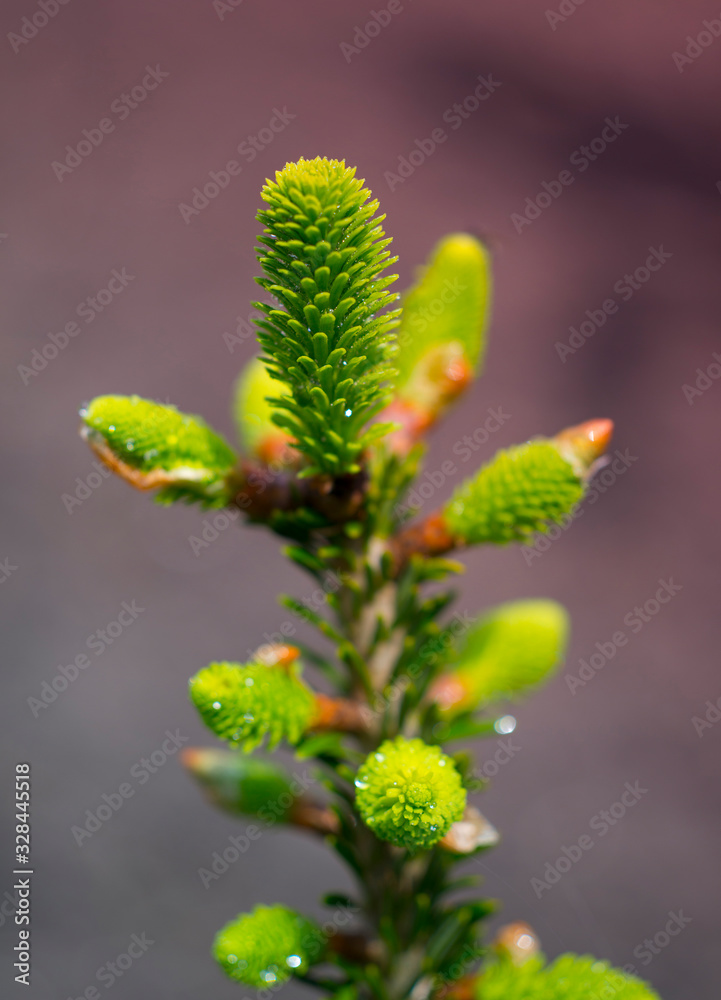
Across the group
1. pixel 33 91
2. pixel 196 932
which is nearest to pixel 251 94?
pixel 33 91

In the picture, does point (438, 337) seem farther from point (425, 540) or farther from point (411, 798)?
point (411, 798)

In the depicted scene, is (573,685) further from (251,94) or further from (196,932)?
(251,94)

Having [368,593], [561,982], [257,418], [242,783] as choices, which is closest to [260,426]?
[257,418]

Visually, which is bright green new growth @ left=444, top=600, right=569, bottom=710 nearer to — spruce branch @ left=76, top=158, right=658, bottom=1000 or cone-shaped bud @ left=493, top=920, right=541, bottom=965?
spruce branch @ left=76, top=158, right=658, bottom=1000

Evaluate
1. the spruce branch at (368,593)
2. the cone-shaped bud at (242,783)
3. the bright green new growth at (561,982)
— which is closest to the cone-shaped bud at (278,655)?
the spruce branch at (368,593)

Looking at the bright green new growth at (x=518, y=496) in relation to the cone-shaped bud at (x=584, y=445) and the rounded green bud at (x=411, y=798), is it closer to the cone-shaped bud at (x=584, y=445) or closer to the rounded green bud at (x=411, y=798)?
the cone-shaped bud at (x=584, y=445)
